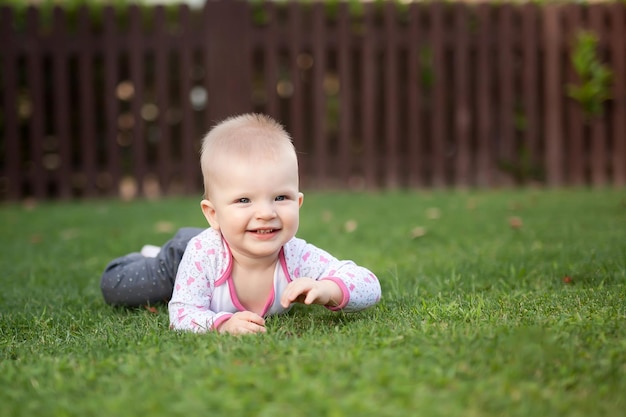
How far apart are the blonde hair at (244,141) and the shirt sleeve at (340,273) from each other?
0.40 meters

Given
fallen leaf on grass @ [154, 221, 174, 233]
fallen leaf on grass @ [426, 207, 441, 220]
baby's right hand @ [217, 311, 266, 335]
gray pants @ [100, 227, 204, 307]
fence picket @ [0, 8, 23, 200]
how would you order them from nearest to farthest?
1. baby's right hand @ [217, 311, 266, 335]
2. gray pants @ [100, 227, 204, 307]
3. fallen leaf on grass @ [154, 221, 174, 233]
4. fallen leaf on grass @ [426, 207, 441, 220]
5. fence picket @ [0, 8, 23, 200]

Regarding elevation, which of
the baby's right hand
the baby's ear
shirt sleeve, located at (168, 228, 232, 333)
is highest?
the baby's ear

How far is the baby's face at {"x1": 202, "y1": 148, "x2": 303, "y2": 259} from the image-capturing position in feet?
7.39

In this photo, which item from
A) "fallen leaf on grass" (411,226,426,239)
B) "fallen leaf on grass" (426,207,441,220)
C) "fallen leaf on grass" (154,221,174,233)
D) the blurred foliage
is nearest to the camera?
"fallen leaf on grass" (411,226,426,239)

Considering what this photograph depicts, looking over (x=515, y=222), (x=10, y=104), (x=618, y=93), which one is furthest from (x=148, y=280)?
(x=618, y=93)

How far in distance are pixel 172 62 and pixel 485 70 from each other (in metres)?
3.54

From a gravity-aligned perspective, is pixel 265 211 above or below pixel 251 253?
above

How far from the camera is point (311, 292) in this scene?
218cm

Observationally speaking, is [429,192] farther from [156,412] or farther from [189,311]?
[156,412]

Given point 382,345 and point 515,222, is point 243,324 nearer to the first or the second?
point 382,345

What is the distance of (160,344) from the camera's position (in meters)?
2.03

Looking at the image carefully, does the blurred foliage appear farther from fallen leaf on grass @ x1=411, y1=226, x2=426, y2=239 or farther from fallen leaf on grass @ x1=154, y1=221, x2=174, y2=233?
fallen leaf on grass @ x1=154, y1=221, x2=174, y2=233

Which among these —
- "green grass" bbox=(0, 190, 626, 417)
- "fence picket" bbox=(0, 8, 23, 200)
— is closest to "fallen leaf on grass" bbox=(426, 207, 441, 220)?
"green grass" bbox=(0, 190, 626, 417)

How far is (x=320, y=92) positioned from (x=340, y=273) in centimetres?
539
